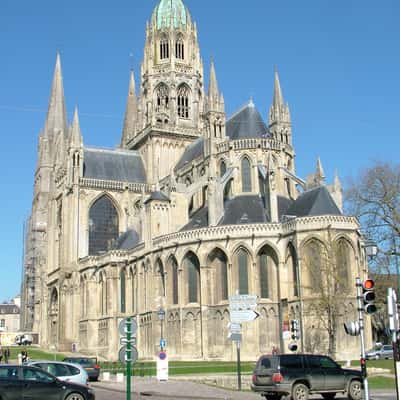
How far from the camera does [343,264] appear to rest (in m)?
43.1

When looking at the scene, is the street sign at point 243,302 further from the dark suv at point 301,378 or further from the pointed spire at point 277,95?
the pointed spire at point 277,95

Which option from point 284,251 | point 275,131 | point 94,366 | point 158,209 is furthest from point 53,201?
point 94,366

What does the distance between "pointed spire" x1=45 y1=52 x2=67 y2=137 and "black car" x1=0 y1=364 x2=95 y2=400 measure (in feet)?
265

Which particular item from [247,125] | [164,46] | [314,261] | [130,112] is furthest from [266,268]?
[130,112]

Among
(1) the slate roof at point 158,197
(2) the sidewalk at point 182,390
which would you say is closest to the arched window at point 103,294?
(1) the slate roof at point 158,197

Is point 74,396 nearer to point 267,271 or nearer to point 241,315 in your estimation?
point 241,315

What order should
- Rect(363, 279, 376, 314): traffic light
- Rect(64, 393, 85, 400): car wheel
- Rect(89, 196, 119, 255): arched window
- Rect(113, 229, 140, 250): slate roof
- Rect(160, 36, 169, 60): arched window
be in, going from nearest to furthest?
Rect(363, 279, 376, 314): traffic light < Rect(64, 393, 85, 400): car wheel < Rect(113, 229, 140, 250): slate roof < Rect(89, 196, 119, 255): arched window < Rect(160, 36, 169, 60): arched window

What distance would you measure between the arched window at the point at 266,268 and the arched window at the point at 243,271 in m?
0.99

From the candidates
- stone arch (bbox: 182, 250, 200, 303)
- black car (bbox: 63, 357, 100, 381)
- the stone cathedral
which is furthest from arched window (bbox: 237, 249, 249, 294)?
black car (bbox: 63, 357, 100, 381)

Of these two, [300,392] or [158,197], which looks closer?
[300,392]

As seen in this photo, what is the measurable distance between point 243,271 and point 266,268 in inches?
65.7

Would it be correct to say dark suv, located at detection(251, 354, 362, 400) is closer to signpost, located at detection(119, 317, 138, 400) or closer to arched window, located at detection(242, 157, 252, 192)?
signpost, located at detection(119, 317, 138, 400)

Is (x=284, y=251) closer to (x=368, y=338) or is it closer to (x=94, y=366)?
(x=368, y=338)

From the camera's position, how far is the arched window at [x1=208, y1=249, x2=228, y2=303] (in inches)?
1832
